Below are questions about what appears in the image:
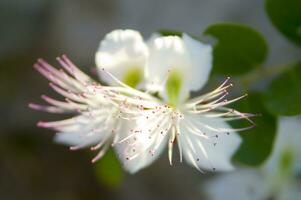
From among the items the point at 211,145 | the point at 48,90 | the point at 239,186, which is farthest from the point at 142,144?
the point at 48,90

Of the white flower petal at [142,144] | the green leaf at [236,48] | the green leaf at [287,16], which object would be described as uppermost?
the green leaf at [287,16]

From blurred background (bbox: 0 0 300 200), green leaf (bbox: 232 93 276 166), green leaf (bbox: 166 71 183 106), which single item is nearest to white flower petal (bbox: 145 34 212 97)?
green leaf (bbox: 166 71 183 106)

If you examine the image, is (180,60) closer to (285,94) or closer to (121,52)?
(121,52)

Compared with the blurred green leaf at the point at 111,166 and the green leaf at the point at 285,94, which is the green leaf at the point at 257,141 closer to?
the green leaf at the point at 285,94

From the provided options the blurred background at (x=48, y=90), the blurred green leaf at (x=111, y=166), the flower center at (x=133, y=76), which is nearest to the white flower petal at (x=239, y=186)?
the blurred green leaf at (x=111, y=166)

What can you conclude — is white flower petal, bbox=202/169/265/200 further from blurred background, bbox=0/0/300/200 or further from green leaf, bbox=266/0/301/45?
blurred background, bbox=0/0/300/200

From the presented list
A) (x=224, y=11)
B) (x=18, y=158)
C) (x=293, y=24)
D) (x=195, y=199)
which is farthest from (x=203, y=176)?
(x=293, y=24)
